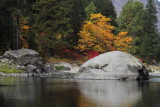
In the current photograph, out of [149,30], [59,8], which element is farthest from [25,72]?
[149,30]

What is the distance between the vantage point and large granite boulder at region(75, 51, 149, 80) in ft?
86.8

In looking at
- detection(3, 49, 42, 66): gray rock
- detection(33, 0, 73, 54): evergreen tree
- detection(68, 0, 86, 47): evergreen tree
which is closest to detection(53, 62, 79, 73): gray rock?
detection(33, 0, 73, 54): evergreen tree

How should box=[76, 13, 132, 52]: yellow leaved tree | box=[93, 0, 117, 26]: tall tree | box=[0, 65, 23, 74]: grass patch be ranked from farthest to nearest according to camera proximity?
box=[93, 0, 117, 26]: tall tree, box=[76, 13, 132, 52]: yellow leaved tree, box=[0, 65, 23, 74]: grass patch

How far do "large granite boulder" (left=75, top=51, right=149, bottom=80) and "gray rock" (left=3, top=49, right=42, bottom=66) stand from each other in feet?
35.5

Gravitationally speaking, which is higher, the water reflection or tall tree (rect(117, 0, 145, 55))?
tall tree (rect(117, 0, 145, 55))

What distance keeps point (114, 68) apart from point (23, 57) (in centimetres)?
1477

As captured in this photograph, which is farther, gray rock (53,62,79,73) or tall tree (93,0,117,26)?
tall tree (93,0,117,26)

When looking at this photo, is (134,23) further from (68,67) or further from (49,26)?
(68,67)

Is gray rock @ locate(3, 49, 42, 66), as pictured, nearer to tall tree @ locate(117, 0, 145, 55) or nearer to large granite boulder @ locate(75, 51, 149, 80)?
large granite boulder @ locate(75, 51, 149, 80)

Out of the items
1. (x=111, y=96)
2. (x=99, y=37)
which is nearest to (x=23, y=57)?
(x=99, y=37)

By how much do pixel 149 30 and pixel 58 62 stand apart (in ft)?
104

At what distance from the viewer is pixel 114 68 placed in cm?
2659

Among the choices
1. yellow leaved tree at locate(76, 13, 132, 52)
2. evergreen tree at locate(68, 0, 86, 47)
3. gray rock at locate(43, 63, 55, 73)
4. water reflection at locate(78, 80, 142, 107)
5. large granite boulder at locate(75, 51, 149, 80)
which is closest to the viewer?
water reflection at locate(78, 80, 142, 107)

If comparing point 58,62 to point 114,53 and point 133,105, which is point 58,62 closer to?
point 114,53
